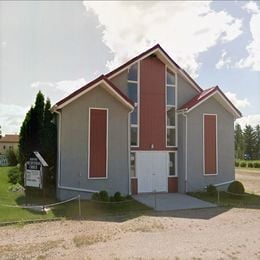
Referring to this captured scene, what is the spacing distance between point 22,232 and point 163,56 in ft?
49.4

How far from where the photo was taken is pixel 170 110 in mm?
22328

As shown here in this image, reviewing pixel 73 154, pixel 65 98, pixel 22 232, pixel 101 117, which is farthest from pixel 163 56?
pixel 22 232

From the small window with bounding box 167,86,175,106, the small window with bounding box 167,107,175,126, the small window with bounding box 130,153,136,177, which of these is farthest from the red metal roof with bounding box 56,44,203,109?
the small window with bounding box 130,153,136,177

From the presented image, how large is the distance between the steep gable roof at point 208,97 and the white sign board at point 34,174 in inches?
416

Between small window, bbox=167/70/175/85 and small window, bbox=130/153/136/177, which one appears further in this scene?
small window, bbox=167/70/175/85

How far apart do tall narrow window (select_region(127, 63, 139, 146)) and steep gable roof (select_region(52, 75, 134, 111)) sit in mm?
1663

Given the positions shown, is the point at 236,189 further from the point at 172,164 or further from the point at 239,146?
the point at 239,146

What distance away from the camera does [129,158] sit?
19547mm

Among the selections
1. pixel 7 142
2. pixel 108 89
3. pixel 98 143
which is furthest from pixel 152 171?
pixel 7 142

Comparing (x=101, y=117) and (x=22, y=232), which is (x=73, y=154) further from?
(x=22, y=232)

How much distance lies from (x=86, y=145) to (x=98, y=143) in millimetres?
732

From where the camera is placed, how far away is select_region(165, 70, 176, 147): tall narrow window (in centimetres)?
2214

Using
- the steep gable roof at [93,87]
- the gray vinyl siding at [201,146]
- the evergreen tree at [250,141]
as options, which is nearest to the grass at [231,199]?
the gray vinyl siding at [201,146]

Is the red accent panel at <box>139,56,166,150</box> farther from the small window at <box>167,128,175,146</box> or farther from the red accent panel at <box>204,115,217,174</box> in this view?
the red accent panel at <box>204,115,217,174</box>
